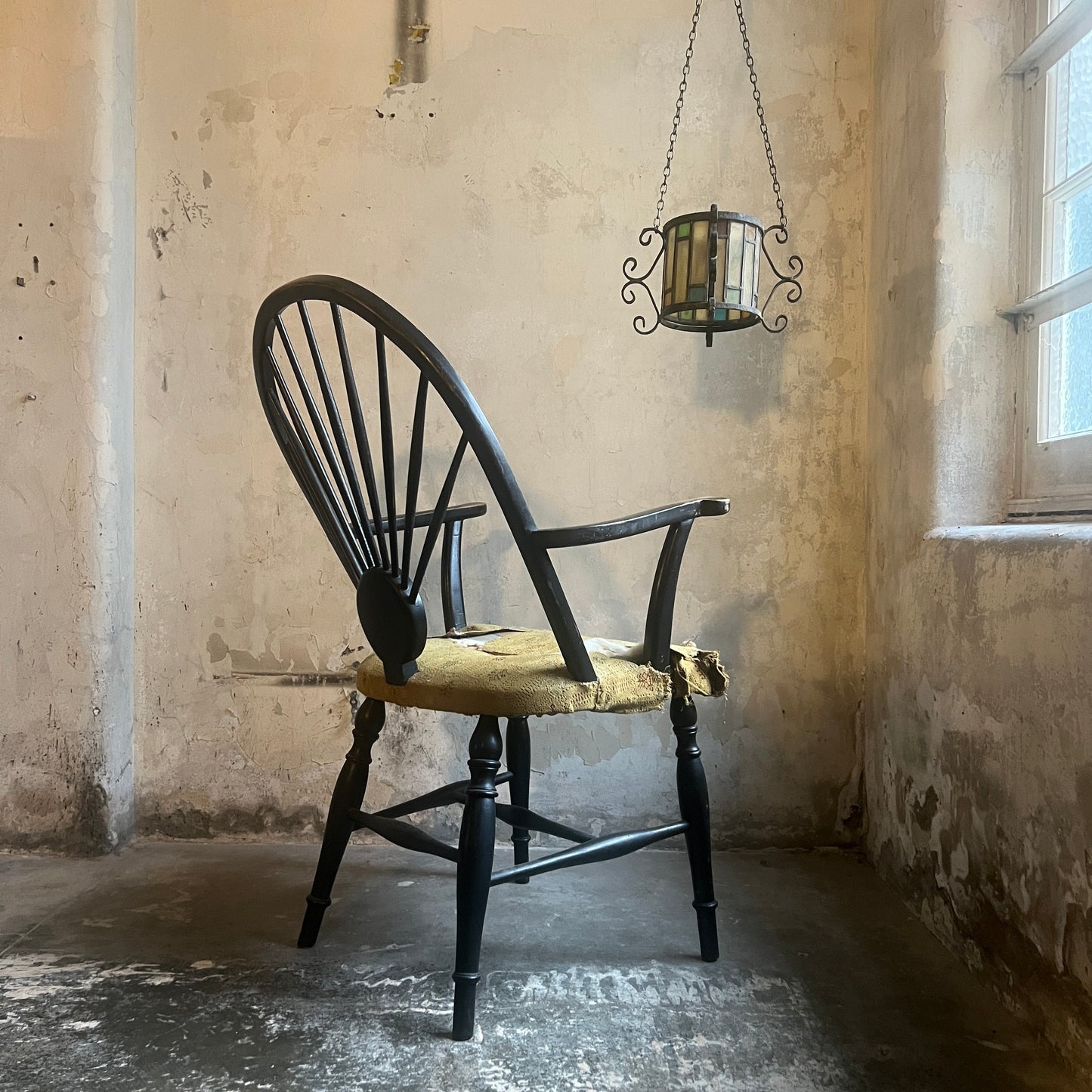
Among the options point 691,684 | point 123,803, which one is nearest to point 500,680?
point 691,684

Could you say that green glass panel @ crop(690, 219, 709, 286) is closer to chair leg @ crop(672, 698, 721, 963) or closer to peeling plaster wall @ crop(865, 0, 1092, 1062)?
peeling plaster wall @ crop(865, 0, 1092, 1062)

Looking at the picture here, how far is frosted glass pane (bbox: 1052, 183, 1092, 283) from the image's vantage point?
165cm

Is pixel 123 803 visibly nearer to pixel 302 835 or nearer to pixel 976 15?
pixel 302 835

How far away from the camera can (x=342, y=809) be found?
5.25ft

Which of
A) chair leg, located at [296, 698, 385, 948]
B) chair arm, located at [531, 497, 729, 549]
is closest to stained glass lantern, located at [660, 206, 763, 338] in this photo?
chair arm, located at [531, 497, 729, 549]

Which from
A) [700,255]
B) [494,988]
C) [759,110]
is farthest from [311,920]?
[759,110]

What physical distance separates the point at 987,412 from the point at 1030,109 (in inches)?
24.8

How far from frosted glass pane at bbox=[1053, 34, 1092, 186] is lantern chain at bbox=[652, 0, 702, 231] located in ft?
2.69

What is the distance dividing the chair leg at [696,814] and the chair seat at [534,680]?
0.08 metres

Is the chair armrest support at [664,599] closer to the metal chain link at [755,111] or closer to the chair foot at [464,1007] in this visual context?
the chair foot at [464,1007]

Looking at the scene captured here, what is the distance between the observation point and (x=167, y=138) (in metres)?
2.23

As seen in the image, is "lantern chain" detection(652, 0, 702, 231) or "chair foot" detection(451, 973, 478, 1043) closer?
"chair foot" detection(451, 973, 478, 1043)

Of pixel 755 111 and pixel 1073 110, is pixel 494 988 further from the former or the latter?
pixel 755 111

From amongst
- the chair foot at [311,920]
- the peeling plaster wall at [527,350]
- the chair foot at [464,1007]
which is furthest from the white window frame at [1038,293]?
the chair foot at [311,920]
